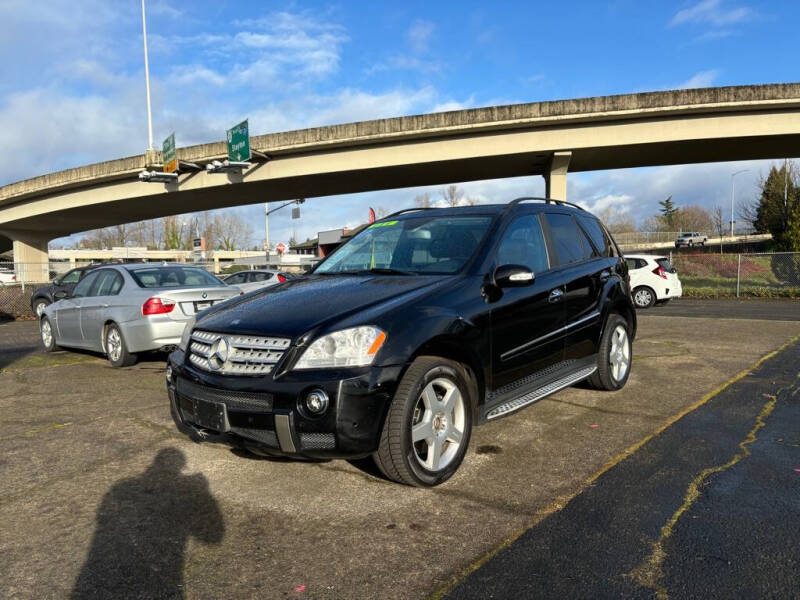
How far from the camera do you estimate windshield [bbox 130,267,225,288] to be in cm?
774

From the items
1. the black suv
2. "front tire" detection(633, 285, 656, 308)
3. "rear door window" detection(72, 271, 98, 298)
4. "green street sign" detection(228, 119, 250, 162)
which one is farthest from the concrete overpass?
the black suv

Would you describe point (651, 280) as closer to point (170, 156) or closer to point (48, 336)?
point (48, 336)

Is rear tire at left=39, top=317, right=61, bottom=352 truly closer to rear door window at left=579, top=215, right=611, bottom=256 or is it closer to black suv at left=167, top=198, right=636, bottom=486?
Answer: black suv at left=167, top=198, right=636, bottom=486

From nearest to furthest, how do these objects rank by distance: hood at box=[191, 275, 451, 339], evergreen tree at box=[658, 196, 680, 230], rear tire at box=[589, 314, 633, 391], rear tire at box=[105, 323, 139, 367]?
hood at box=[191, 275, 451, 339] → rear tire at box=[589, 314, 633, 391] → rear tire at box=[105, 323, 139, 367] → evergreen tree at box=[658, 196, 680, 230]

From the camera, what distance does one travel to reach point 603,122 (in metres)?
21.8

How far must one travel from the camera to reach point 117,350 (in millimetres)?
7562

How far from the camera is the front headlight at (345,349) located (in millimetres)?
3059

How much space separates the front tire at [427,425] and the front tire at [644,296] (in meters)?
14.3

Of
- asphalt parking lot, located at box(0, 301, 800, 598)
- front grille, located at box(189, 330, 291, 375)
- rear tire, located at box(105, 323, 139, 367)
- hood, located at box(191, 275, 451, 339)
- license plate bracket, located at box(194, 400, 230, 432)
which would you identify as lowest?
asphalt parking lot, located at box(0, 301, 800, 598)

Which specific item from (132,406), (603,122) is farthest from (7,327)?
(603,122)

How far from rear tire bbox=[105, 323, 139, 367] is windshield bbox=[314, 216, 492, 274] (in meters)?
3.92

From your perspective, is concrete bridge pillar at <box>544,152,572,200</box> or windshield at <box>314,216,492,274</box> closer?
windshield at <box>314,216,492,274</box>

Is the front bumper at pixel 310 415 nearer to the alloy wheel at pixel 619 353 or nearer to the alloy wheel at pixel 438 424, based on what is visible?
the alloy wheel at pixel 438 424

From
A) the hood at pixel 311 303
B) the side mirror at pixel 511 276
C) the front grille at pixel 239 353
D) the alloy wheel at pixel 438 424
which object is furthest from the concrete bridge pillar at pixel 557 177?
the front grille at pixel 239 353
